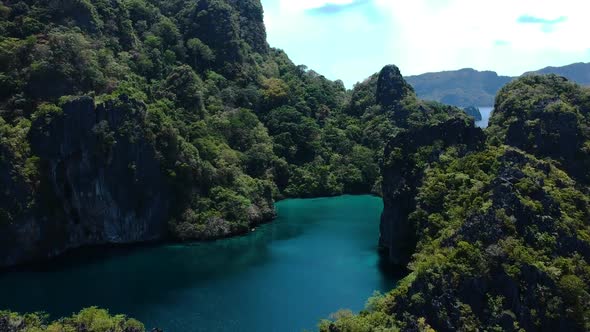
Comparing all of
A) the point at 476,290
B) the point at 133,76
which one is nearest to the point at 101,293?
the point at 476,290

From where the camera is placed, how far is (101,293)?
173 feet

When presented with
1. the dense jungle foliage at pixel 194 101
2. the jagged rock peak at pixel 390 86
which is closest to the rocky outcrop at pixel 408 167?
the dense jungle foliage at pixel 194 101

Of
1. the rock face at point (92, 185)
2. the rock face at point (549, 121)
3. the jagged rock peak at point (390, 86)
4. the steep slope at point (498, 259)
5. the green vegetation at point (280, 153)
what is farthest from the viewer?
the jagged rock peak at point (390, 86)

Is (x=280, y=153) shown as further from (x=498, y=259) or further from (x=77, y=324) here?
(x=77, y=324)

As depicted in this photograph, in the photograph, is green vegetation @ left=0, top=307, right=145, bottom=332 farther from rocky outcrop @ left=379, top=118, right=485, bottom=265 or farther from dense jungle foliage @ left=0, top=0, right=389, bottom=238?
rocky outcrop @ left=379, top=118, right=485, bottom=265

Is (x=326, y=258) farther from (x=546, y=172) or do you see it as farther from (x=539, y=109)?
(x=539, y=109)

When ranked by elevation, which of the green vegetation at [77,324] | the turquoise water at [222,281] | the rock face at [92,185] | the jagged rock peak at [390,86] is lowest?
the turquoise water at [222,281]

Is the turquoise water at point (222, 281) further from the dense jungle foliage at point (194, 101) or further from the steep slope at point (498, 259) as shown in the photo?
the dense jungle foliage at point (194, 101)

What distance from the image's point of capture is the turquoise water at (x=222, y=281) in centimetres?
4803

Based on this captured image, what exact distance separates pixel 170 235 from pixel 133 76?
26.1 m

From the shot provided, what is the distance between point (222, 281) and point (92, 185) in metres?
20.9

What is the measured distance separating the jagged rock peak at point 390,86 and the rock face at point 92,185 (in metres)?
63.0

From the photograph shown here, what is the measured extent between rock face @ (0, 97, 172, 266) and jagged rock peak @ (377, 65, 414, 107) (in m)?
63.0

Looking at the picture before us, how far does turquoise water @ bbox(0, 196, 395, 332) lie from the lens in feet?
A: 158
